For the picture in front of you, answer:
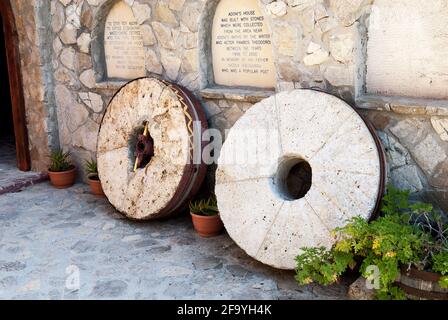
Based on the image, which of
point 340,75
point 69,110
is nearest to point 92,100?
point 69,110

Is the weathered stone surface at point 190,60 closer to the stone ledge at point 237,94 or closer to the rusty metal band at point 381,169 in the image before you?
the stone ledge at point 237,94

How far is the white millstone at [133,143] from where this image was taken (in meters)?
3.51

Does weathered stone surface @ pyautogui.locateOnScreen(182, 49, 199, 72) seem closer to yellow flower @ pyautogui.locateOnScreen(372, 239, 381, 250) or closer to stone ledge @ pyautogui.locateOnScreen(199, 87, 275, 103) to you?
stone ledge @ pyautogui.locateOnScreen(199, 87, 275, 103)

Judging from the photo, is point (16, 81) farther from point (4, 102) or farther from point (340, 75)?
point (340, 75)

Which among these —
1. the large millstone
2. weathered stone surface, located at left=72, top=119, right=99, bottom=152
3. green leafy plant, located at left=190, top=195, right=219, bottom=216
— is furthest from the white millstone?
weathered stone surface, located at left=72, top=119, right=99, bottom=152

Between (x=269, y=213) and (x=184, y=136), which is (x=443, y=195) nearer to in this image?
(x=269, y=213)

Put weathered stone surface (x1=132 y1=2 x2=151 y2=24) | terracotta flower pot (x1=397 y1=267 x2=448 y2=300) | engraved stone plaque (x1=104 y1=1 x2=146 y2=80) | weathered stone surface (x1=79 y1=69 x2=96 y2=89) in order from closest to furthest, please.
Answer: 1. terracotta flower pot (x1=397 y1=267 x2=448 y2=300)
2. weathered stone surface (x1=132 y1=2 x2=151 y2=24)
3. engraved stone plaque (x1=104 y1=1 x2=146 y2=80)
4. weathered stone surface (x1=79 y1=69 x2=96 y2=89)

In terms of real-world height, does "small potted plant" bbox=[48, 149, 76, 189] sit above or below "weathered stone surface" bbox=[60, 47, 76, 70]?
below

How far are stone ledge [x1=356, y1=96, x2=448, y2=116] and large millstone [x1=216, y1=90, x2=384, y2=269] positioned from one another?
22cm

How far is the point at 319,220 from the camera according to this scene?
2.72m

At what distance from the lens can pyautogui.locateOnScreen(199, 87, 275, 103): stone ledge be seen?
3.44 metres

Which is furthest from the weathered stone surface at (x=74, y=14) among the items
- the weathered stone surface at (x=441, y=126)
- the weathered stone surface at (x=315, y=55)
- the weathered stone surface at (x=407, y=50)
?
the weathered stone surface at (x=441, y=126)

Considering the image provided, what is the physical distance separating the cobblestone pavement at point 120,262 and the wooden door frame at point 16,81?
1076 millimetres

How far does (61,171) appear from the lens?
185 inches
